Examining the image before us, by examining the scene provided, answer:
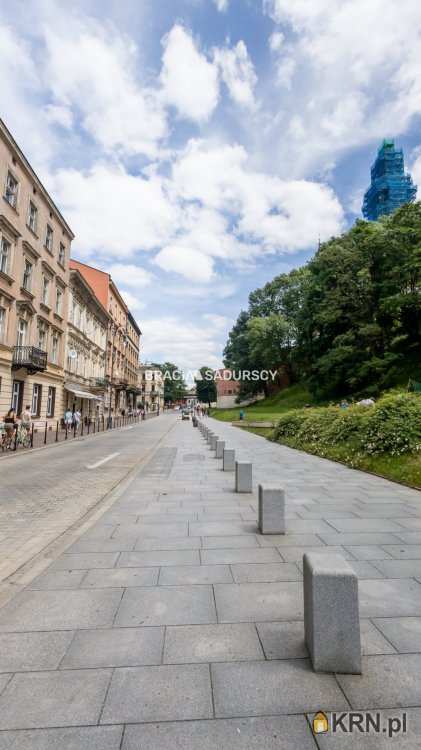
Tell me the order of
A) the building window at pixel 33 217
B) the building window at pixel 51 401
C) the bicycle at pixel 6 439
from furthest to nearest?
the building window at pixel 51 401 → the building window at pixel 33 217 → the bicycle at pixel 6 439

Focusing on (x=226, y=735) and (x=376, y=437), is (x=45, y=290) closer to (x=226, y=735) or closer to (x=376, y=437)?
(x=376, y=437)

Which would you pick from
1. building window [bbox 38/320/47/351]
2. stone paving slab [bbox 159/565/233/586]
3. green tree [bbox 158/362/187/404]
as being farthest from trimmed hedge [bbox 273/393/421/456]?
green tree [bbox 158/362/187/404]

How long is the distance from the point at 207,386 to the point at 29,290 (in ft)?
292

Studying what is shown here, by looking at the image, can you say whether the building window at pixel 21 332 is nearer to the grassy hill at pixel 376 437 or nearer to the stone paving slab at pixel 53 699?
the grassy hill at pixel 376 437

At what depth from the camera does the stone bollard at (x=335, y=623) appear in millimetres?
2551

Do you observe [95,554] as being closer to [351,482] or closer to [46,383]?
[351,482]

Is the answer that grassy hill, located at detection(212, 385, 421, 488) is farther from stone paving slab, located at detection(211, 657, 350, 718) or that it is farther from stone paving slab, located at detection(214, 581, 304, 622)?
stone paving slab, located at detection(211, 657, 350, 718)

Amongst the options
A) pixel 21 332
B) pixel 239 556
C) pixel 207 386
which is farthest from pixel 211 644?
pixel 207 386

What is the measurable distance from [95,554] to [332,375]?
1335 inches

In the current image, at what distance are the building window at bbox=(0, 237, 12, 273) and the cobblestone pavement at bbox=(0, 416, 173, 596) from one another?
12.0 metres

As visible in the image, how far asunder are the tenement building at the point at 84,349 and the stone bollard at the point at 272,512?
95.7 ft

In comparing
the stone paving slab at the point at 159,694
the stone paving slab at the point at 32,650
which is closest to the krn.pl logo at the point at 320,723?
the stone paving slab at the point at 159,694

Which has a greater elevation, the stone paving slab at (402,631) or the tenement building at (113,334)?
the tenement building at (113,334)

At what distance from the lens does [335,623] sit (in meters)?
2.58
